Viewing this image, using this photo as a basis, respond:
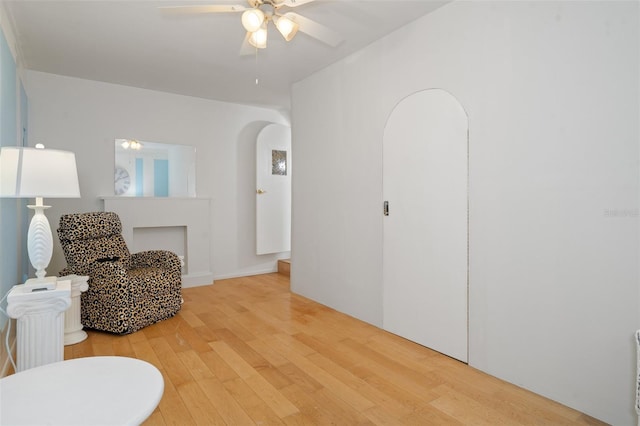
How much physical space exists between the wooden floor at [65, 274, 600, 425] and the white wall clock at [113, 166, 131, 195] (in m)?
1.80

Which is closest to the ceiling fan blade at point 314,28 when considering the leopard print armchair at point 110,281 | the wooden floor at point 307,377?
the wooden floor at point 307,377

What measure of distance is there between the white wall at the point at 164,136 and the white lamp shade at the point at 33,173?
2.14 meters

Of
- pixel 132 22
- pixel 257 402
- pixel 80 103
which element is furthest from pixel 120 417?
pixel 80 103

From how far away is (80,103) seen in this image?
3998 mm

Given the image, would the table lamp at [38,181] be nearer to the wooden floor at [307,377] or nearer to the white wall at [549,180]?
the wooden floor at [307,377]

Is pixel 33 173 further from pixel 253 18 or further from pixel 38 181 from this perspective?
pixel 253 18

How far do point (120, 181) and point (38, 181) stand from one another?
2347mm

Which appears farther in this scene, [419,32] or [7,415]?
[419,32]

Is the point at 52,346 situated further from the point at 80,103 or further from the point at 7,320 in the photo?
the point at 80,103

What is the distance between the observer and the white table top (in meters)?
1.02

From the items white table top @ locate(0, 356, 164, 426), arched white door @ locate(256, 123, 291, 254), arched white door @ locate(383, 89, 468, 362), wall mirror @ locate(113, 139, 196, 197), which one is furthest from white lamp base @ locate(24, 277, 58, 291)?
arched white door @ locate(256, 123, 291, 254)

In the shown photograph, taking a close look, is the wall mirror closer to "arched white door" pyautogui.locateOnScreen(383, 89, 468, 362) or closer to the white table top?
"arched white door" pyautogui.locateOnScreen(383, 89, 468, 362)

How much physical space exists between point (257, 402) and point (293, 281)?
7.56 feet

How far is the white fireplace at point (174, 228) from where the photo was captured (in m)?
4.17
